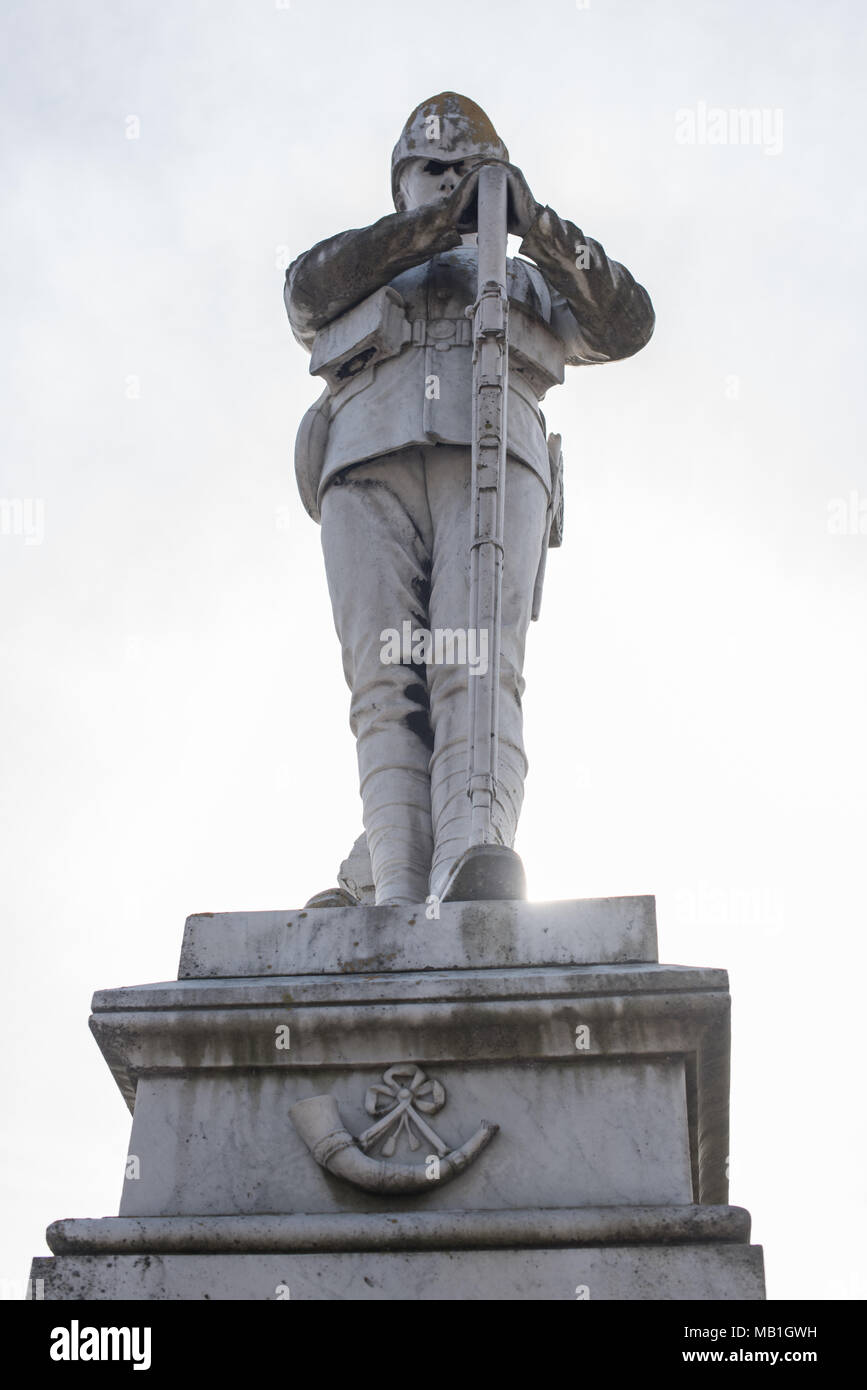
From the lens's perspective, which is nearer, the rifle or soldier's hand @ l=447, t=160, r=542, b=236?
the rifle

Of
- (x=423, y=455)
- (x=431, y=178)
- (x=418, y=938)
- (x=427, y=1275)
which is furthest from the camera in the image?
(x=431, y=178)

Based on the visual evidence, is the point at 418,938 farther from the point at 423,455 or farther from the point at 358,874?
the point at 358,874

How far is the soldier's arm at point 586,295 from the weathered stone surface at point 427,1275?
3.82m

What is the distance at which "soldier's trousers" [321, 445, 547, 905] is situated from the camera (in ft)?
19.2

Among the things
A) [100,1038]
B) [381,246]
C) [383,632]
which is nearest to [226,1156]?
[100,1038]

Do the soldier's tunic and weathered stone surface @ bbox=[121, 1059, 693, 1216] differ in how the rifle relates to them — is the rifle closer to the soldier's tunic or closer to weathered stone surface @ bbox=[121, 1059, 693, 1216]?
the soldier's tunic

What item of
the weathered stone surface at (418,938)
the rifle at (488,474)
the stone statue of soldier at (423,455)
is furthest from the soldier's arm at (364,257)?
the weathered stone surface at (418,938)

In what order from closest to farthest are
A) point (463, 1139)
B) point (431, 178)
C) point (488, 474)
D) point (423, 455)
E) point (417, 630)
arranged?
point (463, 1139) < point (488, 474) < point (417, 630) < point (423, 455) < point (431, 178)

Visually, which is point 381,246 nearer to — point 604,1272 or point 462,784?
point 462,784

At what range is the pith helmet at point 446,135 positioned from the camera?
7.32 metres

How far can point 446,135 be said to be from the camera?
24.2 ft

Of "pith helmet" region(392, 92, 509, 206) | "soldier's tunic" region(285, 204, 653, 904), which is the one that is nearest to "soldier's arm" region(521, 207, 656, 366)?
"soldier's tunic" region(285, 204, 653, 904)

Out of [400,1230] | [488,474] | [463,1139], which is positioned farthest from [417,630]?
[400,1230]

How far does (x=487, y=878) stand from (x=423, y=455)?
7.01 ft
